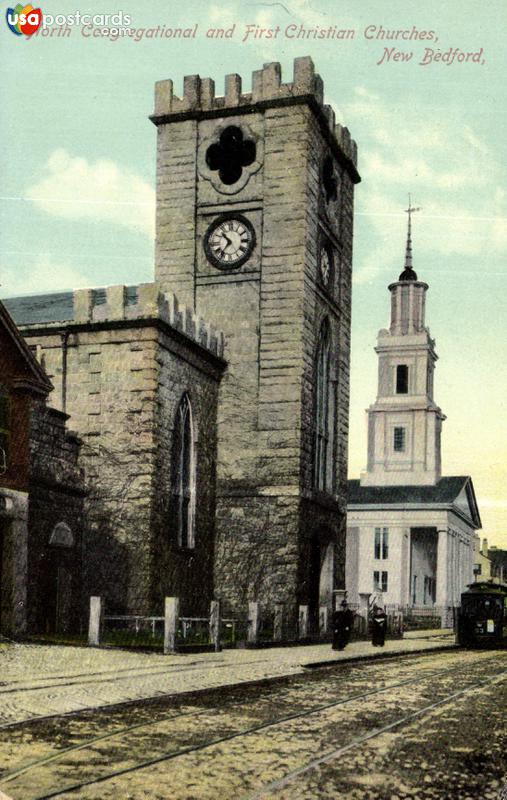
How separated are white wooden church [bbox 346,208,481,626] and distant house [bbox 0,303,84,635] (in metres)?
42.9

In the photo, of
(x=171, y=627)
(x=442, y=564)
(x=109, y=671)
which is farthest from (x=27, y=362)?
(x=442, y=564)

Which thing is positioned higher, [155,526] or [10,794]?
[155,526]

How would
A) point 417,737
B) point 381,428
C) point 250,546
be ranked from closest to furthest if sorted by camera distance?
point 417,737 < point 250,546 < point 381,428

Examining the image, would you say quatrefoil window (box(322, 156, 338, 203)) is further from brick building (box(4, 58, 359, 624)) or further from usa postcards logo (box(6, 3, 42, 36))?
usa postcards logo (box(6, 3, 42, 36))

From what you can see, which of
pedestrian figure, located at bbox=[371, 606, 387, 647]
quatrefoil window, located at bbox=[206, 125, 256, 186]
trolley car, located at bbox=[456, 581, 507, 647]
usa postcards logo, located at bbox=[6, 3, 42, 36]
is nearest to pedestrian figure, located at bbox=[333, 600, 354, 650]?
pedestrian figure, located at bbox=[371, 606, 387, 647]

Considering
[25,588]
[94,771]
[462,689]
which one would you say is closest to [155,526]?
[25,588]

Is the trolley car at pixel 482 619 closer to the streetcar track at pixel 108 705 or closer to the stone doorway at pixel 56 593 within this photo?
the stone doorway at pixel 56 593

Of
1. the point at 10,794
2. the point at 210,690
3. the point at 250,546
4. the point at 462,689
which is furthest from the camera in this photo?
the point at 250,546

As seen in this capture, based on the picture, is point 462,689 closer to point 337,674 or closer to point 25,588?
Answer: point 337,674

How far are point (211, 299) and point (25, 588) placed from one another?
13180 mm


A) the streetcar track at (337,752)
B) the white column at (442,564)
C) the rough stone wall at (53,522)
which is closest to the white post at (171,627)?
the rough stone wall at (53,522)

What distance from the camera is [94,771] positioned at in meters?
8.77

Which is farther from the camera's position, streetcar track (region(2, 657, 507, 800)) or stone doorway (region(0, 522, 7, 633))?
stone doorway (region(0, 522, 7, 633))

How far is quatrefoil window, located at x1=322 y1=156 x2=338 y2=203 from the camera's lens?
35656 mm
